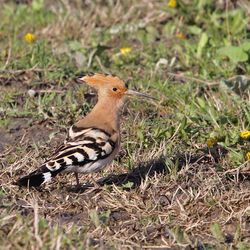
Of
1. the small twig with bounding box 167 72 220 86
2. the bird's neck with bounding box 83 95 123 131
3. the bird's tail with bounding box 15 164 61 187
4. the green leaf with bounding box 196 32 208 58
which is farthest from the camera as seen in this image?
the green leaf with bounding box 196 32 208 58

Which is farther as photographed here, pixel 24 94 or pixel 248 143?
pixel 24 94

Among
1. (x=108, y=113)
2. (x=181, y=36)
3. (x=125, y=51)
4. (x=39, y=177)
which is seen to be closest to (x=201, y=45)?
(x=181, y=36)

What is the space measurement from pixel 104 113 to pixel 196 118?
821mm

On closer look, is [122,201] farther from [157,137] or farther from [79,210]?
[157,137]

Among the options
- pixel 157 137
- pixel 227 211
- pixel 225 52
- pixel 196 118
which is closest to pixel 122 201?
pixel 227 211

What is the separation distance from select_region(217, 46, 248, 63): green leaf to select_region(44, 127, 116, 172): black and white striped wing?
1812mm

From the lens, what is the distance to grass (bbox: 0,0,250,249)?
13.0 feet

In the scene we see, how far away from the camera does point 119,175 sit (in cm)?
471

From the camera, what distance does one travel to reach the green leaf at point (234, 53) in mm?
6016

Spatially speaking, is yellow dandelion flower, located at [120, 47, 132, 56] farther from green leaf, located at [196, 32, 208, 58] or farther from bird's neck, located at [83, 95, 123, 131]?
bird's neck, located at [83, 95, 123, 131]

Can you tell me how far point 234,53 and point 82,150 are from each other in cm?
210

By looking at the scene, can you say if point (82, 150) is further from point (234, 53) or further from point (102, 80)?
point (234, 53)

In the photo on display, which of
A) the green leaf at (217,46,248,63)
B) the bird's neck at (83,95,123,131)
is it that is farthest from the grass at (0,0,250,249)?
the bird's neck at (83,95,123,131)

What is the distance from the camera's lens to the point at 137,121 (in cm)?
536
